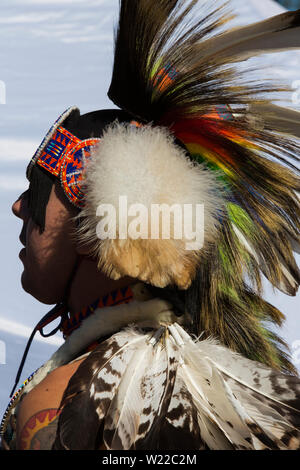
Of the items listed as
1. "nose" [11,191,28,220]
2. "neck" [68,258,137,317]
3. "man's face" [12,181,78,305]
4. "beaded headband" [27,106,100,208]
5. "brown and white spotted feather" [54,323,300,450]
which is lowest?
"brown and white spotted feather" [54,323,300,450]

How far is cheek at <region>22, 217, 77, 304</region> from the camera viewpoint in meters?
1.42

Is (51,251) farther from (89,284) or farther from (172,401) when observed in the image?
(172,401)

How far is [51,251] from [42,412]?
1.20 ft

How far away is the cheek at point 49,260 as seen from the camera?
1417 mm

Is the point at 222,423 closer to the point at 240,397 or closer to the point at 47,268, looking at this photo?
the point at 240,397

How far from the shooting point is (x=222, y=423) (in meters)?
1.22

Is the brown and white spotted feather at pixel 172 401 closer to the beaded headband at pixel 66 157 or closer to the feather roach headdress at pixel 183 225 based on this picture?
the feather roach headdress at pixel 183 225

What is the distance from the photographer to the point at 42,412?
48.8 inches

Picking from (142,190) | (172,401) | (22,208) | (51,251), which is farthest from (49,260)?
(172,401)

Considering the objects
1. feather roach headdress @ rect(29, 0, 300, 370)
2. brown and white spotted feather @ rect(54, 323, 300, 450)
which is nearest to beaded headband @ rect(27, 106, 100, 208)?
feather roach headdress @ rect(29, 0, 300, 370)

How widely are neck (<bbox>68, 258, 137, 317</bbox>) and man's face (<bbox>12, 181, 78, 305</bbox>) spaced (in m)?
0.02

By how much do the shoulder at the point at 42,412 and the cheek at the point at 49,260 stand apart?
0.23 m

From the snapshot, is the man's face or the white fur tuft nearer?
the white fur tuft

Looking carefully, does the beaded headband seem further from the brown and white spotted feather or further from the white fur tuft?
the brown and white spotted feather
